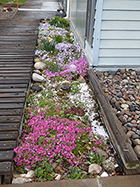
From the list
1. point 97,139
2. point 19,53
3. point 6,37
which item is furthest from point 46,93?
point 6,37

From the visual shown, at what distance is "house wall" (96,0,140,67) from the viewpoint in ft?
11.2

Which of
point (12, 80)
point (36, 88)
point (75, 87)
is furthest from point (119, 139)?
point (12, 80)

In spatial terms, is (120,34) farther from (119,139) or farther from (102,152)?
(102,152)

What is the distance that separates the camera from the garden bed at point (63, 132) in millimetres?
1997

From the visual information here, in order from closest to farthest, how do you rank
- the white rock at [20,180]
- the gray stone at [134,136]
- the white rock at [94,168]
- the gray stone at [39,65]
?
the white rock at [20,180] → the white rock at [94,168] → the gray stone at [134,136] → the gray stone at [39,65]

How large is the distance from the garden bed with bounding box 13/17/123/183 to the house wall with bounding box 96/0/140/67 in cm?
52

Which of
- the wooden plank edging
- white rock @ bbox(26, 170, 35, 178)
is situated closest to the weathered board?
white rock @ bbox(26, 170, 35, 178)

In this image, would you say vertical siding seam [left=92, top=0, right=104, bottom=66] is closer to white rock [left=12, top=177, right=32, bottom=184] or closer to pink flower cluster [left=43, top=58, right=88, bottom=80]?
pink flower cluster [left=43, top=58, right=88, bottom=80]

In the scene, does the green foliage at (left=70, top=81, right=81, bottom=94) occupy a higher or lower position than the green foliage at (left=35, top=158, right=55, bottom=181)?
higher

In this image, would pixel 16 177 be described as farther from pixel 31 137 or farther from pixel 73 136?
pixel 73 136

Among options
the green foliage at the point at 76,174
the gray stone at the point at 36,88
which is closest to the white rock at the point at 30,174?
the green foliage at the point at 76,174

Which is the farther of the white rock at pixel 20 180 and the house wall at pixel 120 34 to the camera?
the house wall at pixel 120 34

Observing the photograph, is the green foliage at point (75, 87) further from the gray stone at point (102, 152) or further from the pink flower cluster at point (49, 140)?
the gray stone at point (102, 152)

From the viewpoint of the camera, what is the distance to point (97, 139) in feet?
7.66
